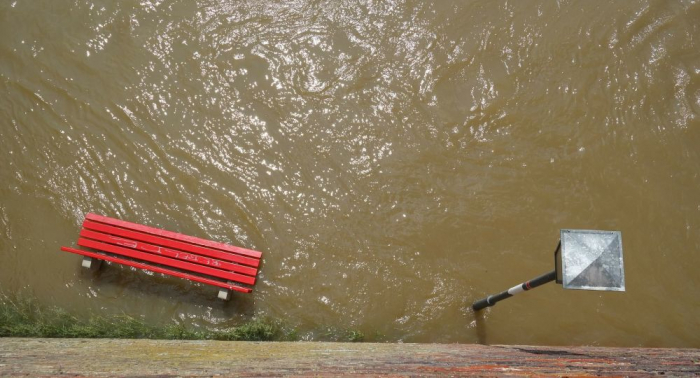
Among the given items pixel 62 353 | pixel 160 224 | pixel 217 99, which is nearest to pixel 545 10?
pixel 217 99

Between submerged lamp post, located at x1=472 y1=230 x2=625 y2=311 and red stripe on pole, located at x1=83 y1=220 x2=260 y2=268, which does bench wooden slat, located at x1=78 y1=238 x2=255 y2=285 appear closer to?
red stripe on pole, located at x1=83 y1=220 x2=260 y2=268

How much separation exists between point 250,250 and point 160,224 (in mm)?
1095

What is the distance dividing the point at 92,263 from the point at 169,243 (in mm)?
843

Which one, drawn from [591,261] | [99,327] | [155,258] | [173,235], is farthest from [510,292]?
[99,327]

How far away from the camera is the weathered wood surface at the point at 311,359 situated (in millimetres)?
4230

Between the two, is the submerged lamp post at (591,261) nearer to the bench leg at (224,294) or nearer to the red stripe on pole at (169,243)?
the red stripe on pole at (169,243)

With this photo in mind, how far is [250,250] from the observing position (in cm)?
591

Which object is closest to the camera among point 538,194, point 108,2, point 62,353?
point 62,353

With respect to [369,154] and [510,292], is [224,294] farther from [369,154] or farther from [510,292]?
[510,292]

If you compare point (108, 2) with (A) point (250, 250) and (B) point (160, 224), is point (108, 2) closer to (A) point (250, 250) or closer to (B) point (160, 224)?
(B) point (160, 224)

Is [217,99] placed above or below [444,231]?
above

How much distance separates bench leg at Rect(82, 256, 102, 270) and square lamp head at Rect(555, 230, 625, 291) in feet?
14.9

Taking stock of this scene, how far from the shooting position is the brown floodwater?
19.7 ft

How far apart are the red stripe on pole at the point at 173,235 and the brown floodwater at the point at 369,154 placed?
221 mm
